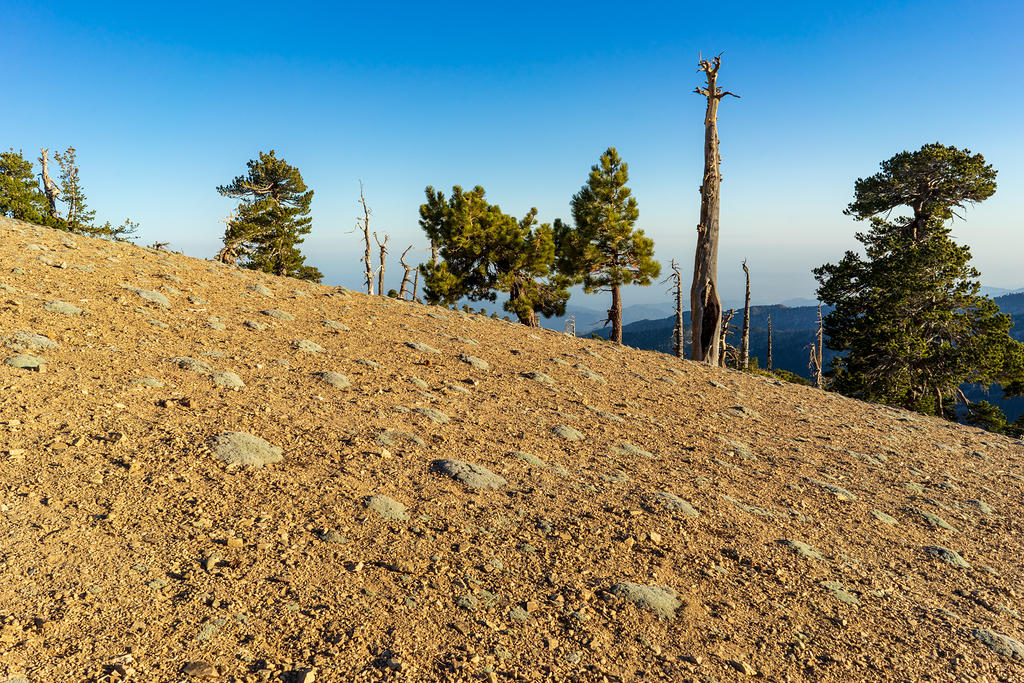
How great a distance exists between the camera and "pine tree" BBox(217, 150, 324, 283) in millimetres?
35812

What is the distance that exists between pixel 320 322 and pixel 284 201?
3443 centimetres

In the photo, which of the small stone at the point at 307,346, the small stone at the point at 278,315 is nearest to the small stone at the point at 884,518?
the small stone at the point at 307,346

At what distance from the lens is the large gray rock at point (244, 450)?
401cm

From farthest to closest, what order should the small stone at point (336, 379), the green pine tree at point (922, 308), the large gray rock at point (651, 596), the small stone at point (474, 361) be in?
the green pine tree at point (922, 308), the small stone at point (474, 361), the small stone at point (336, 379), the large gray rock at point (651, 596)

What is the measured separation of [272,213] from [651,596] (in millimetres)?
40961

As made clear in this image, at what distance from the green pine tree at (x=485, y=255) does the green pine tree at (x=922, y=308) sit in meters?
15.2

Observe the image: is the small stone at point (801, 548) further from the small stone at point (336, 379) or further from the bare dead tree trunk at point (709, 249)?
the bare dead tree trunk at point (709, 249)

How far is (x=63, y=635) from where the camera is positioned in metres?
2.29

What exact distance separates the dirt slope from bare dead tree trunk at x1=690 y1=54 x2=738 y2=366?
7133 mm

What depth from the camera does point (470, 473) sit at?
4.48 metres

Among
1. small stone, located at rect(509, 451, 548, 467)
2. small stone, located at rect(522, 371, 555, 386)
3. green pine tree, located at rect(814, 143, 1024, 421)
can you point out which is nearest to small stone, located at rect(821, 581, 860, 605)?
small stone, located at rect(509, 451, 548, 467)

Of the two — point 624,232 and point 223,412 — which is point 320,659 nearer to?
point 223,412

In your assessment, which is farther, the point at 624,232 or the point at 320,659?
the point at 624,232

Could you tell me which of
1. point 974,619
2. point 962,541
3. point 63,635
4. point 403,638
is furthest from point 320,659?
point 962,541
